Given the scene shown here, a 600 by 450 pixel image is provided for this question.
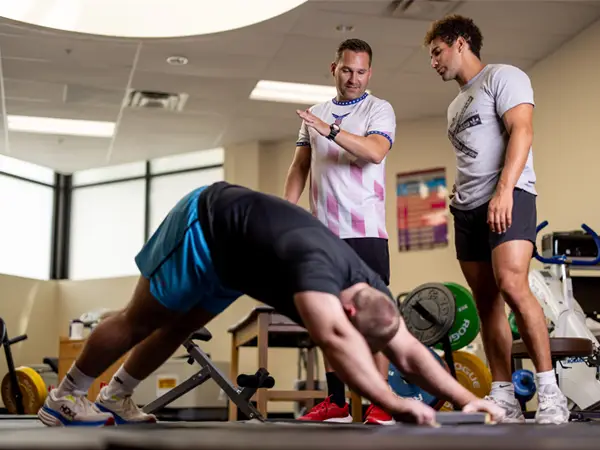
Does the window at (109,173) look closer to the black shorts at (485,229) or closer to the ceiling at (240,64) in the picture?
the ceiling at (240,64)

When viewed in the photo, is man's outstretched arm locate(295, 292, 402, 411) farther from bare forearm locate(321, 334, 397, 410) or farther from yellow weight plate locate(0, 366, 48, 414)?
yellow weight plate locate(0, 366, 48, 414)

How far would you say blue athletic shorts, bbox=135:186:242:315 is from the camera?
223 cm

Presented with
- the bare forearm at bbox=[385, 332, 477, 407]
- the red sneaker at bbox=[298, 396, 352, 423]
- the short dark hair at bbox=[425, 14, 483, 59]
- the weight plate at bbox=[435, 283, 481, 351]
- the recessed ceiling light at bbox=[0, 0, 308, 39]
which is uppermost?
the recessed ceiling light at bbox=[0, 0, 308, 39]

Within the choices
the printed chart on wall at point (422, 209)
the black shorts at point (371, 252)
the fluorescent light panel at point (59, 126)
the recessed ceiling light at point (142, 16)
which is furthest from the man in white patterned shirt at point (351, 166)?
the fluorescent light panel at point (59, 126)

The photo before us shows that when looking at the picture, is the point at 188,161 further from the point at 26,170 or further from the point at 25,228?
the point at 25,228

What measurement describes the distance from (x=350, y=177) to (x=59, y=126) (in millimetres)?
6189

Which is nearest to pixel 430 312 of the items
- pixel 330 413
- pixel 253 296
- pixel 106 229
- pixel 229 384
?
pixel 229 384

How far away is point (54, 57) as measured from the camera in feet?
21.9

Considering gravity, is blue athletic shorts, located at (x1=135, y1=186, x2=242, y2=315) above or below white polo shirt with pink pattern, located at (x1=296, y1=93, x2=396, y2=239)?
below

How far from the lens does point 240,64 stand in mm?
6836

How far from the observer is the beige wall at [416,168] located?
19.9 ft

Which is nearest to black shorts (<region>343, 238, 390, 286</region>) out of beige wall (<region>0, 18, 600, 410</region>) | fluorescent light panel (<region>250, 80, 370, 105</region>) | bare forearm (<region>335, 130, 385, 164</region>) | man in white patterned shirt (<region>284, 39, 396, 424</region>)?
man in white patterned shirt (<region>284, 39, 396, 424</region>)

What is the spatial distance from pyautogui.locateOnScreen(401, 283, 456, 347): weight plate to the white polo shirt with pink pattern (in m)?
1.28

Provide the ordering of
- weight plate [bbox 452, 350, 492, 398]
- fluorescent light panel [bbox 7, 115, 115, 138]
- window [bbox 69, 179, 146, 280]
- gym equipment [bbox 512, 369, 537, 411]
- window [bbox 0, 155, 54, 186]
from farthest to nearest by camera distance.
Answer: window [bbox 69, 179, 146, 280] < window [bbox 0, 155, 54, 186] < fluorescent light panel [bbox 7, 115, 115, 138] < weight plate [bbox 452, 350, 492, 398] < gym equipment [bbox 512, 369, 537, 411]
